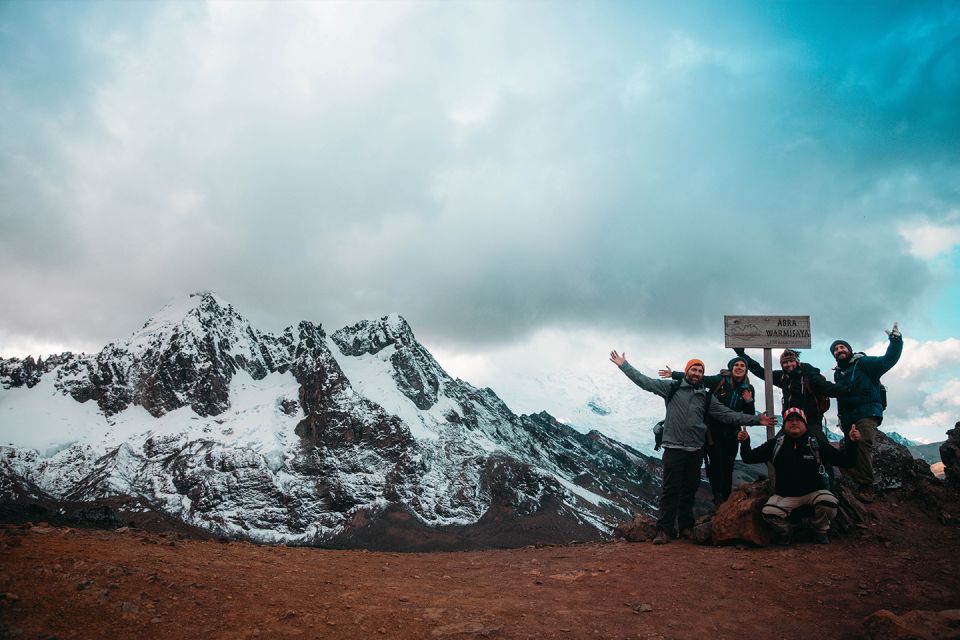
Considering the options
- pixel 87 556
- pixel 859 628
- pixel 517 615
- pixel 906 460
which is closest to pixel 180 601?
pixel 87 556

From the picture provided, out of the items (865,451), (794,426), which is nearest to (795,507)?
(794,426)

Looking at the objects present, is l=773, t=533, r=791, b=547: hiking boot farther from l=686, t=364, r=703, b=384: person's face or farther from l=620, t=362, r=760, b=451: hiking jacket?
l=686, t=364, r=703, b=384: person's face

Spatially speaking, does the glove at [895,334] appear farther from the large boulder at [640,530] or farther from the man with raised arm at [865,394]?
the large boulder at [640,530]

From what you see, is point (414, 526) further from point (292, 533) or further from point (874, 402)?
point (874, 402)

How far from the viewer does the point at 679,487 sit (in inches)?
540

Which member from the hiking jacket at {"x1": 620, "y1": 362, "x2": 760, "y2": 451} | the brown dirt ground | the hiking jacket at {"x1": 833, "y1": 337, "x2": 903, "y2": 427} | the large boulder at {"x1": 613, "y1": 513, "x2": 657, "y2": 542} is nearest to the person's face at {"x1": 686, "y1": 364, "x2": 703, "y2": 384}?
the hiking jacket at {"x1": 620, "y1": 362, "x2": 760, "y2": 451}

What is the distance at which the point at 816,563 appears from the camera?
35.7ft

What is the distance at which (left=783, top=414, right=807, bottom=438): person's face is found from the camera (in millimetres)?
11664

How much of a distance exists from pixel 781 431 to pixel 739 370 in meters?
2.50

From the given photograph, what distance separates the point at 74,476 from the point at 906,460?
796 feet

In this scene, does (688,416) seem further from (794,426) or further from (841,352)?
(841,352)

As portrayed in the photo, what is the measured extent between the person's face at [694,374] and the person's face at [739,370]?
4.52 ft

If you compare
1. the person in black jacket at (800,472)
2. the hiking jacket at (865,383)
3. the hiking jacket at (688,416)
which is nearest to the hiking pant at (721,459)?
the hiking jacket at (688,416)

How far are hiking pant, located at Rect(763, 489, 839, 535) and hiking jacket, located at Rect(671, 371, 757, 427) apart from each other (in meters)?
2.37
